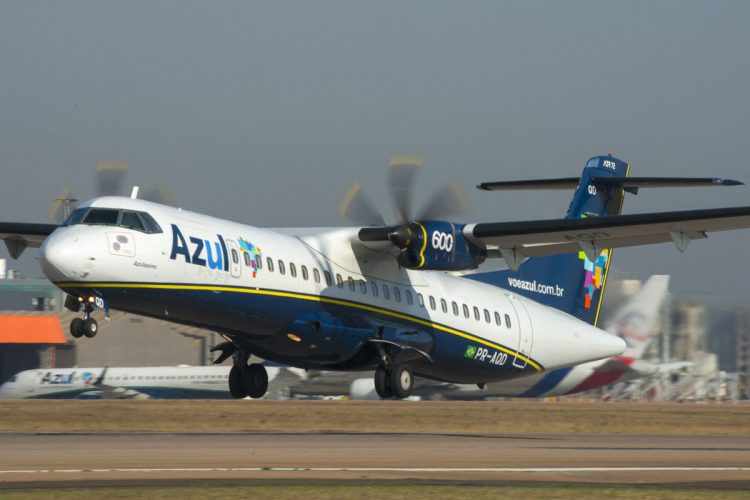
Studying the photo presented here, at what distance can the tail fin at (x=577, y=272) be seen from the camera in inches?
1144

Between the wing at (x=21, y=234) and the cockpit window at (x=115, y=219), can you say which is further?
the wing at (x=21, y=234)

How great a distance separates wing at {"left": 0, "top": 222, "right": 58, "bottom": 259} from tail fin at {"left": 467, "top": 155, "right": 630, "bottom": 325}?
34.6ft

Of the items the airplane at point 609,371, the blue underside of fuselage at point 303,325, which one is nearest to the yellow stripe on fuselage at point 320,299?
the blue underside of fuselage at point 303,325

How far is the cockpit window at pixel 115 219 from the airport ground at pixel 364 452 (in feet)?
10.6

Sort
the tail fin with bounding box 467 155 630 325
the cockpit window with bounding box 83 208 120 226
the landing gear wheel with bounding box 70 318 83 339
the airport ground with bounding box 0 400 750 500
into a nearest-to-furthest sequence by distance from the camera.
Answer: the airport ground with bounding box 0 400 750 500 → the landing gear wheel with bounding box 70 318 83 339 → the cockpit window with bounding box 83 208 120 226 → the tail fin with bounding box 467 155 630 325

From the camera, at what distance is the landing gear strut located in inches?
948

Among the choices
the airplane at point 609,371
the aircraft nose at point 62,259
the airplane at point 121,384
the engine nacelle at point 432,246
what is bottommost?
the airplane at point 121,384

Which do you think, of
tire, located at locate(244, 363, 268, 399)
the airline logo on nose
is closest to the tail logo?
tire, located at locate(244, 363, 268, 399)

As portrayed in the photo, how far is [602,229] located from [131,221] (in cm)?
981

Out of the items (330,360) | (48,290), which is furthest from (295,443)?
(48,290)

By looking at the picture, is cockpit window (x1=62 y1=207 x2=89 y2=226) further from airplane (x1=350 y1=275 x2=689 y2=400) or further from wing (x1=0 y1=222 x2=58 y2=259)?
airplane (x1=350 y1=275 x2=689 y2=400)

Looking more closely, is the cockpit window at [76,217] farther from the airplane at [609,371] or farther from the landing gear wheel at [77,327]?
the airplane at [609,371]

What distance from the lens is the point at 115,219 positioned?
19.7m

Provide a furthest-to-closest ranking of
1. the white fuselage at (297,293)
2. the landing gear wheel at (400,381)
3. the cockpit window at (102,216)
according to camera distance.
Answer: the landing gear wheel at (400,381) → the cockpit window at (102,216) → the white fuselage at (297,293)
